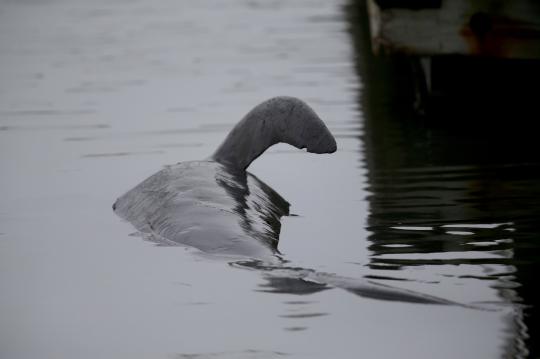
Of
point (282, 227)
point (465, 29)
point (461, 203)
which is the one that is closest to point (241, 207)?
point (282, 227)

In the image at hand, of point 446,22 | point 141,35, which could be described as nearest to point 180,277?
point 446,22

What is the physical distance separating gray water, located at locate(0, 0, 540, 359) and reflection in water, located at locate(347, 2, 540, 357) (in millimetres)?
22

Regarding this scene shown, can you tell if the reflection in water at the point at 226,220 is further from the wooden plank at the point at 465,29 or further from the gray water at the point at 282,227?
the wooden plank at the point at 465,29

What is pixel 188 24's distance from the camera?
23281 mm

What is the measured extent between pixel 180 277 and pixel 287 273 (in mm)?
606

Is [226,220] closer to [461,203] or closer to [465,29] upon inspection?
[461,203]

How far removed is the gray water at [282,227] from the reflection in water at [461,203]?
0.02 meters

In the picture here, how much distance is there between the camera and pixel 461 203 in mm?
8195

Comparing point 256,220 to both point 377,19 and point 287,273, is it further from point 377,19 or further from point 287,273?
point 377,19

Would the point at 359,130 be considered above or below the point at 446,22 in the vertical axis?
below

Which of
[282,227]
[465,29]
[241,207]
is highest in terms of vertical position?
[465,29]

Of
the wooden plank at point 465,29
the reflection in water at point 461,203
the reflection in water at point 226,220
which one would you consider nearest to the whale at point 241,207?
the reflection in water at point 226,220

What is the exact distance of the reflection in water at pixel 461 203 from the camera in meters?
6.09

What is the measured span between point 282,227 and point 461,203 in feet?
4.27
